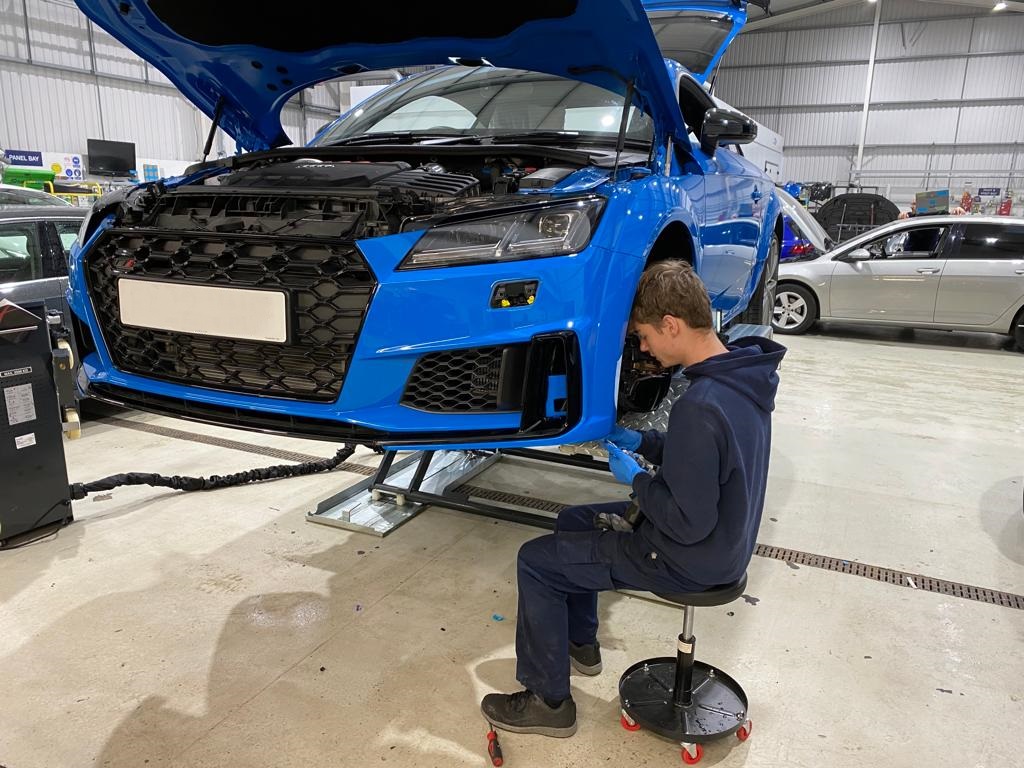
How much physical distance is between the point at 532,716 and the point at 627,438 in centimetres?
70

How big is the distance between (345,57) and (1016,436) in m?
4.14

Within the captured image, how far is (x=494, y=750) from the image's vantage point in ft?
5.18

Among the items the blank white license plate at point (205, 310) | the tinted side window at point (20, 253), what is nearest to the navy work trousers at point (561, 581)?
the blank white license plate at point (205, 310)

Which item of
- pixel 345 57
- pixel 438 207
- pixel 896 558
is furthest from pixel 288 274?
pixel 896 558

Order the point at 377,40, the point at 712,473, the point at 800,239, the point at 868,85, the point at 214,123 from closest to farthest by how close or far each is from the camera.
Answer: the point at 712,473 → the point at 377,40 → the point at 214,123 → the point at 800,239 → the point at 868,85

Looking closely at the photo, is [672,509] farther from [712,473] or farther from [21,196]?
[21,196]

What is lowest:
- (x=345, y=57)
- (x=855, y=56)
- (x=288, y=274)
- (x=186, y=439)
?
(x=186, y=439)

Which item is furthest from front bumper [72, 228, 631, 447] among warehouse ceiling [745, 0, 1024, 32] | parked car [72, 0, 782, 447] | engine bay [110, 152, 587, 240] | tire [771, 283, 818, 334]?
warehouse ceiling [745, 0, 1024, 32]

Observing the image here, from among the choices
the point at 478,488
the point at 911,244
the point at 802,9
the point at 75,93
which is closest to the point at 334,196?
the point at 478,488

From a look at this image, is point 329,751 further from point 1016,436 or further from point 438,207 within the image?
point 1016,436

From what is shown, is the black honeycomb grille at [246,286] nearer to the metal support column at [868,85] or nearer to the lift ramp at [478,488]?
the lift ramp at [478,488]

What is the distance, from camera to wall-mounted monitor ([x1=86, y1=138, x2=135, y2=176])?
41.2 ft

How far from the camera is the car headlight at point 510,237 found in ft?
5.25

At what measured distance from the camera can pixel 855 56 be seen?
A: 1959cm
